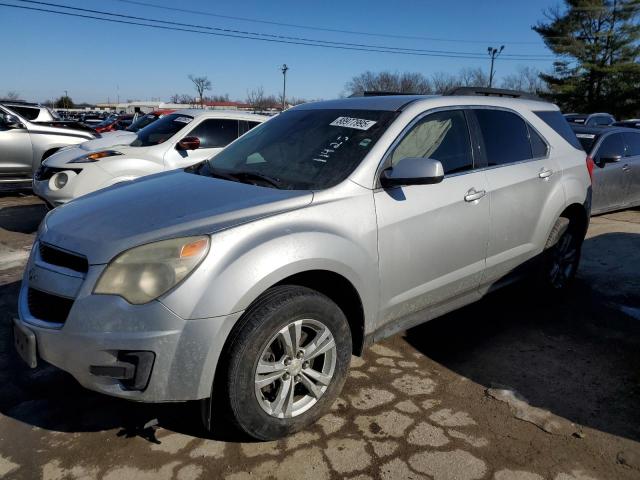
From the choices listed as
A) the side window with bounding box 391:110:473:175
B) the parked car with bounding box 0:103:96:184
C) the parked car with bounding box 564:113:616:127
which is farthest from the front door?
the parked car with bounding box 564:113:616:127

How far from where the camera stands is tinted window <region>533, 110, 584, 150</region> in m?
4.35

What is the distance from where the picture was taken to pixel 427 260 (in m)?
3.11

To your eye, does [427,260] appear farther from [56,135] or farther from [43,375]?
[56,135]

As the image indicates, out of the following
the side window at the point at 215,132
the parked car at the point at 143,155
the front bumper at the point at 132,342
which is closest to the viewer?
the front bumper at the point at 132,342

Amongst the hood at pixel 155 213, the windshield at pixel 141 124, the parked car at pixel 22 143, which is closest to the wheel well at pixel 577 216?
the hood at pixel 155 213

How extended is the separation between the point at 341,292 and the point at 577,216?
2.90 meters

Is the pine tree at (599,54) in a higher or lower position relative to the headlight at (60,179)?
higher

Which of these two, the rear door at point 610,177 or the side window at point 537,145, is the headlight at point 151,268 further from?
the rear door at point 610,177

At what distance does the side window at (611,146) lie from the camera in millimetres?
7755

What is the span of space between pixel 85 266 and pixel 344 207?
51.4 inches

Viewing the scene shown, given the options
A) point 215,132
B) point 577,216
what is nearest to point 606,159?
point 577,216

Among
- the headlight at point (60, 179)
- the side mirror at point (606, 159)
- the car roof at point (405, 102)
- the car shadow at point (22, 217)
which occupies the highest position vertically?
the car roof at point (405, 102)

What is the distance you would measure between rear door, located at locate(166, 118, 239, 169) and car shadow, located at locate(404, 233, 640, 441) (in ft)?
13.9

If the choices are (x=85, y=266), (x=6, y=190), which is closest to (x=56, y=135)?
(x=6, y=190)
